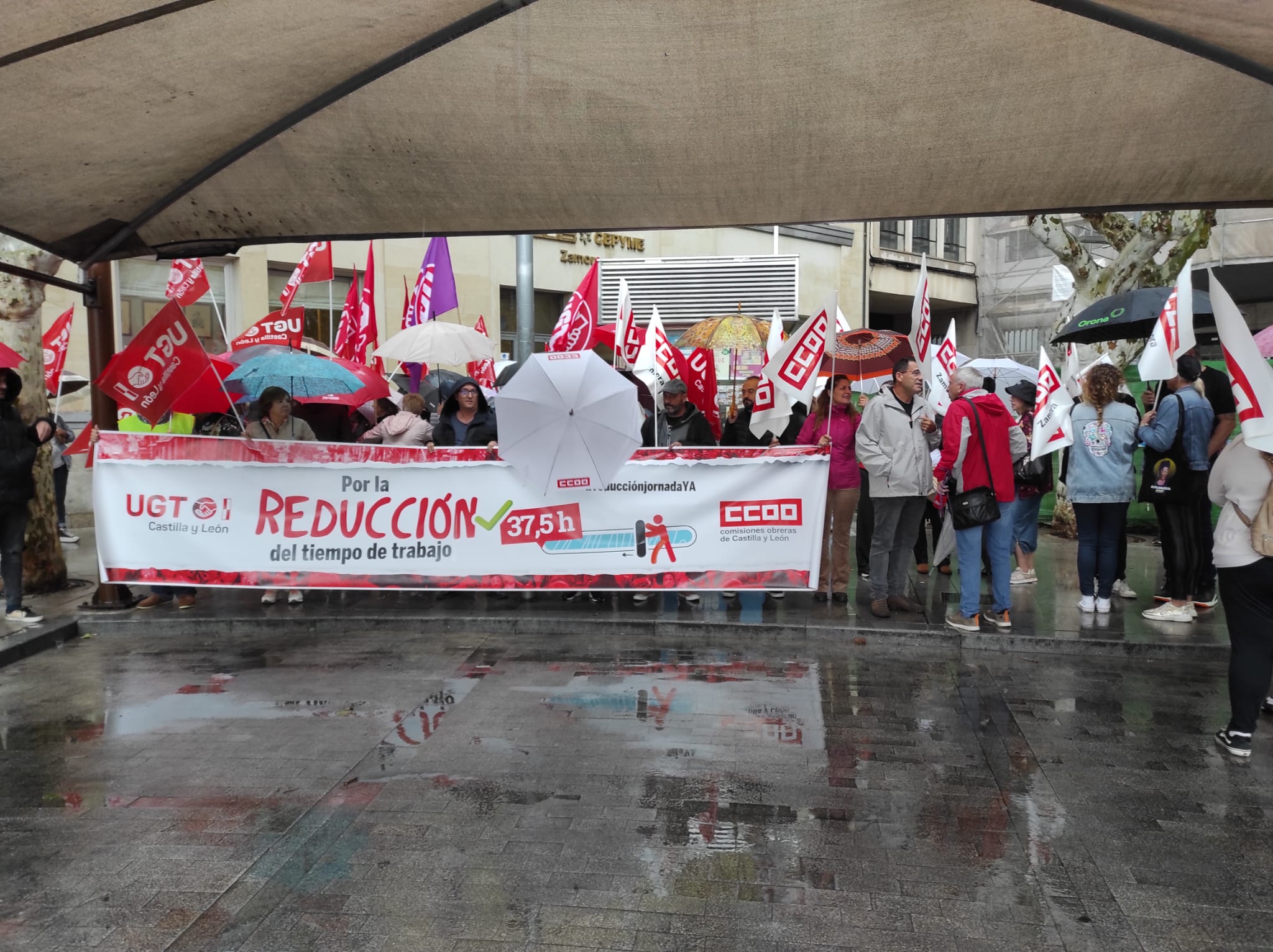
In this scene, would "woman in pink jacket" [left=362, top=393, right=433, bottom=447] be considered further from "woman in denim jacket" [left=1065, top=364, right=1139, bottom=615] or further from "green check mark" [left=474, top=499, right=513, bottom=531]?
"woman in denim jacket" [left=1065, top=364, right=1139, bottom=615]

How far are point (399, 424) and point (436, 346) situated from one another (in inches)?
83.5

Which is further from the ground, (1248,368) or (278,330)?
(278,330)

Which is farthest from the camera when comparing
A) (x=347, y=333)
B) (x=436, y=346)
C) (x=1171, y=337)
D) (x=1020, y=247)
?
(x=1020, y=247)

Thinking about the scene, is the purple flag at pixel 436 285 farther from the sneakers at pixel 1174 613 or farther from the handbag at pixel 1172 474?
the sneakers at pixel 1174 613

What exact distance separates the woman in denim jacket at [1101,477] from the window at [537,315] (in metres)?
14.6

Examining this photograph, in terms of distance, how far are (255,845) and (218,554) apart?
489 centimetres

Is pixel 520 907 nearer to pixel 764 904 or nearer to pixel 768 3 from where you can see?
pixel 764 904

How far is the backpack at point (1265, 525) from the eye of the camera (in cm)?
494

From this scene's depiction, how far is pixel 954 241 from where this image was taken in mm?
30016

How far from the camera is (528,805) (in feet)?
14.9

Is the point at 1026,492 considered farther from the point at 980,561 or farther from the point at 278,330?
the point at 278,330

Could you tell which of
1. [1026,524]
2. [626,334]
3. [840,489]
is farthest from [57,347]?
[1026,524]

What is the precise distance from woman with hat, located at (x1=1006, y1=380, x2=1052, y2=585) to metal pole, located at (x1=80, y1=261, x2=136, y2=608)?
25.5 feet

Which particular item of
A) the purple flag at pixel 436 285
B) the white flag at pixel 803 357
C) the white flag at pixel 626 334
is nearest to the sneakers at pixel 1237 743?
the white flag at pixel 803 357
